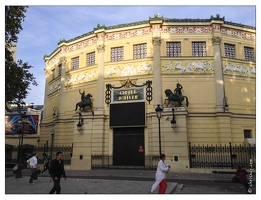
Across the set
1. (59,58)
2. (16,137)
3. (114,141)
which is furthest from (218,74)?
(16,137)

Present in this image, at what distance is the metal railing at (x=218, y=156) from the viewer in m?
18.8

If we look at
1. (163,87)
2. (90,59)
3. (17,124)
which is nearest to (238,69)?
(163,87)

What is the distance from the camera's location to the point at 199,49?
2355 cm

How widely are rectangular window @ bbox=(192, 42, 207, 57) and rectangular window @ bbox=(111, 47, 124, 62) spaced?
7186 mm

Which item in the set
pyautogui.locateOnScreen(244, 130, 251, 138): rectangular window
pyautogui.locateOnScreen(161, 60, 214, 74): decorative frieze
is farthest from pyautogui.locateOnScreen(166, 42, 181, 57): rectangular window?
pyautogui.locateOnScreen(244, 130, 251, 138): rectangular window

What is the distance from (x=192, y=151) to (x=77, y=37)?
17288 millimetres

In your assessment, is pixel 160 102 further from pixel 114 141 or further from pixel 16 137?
pixel 16 137

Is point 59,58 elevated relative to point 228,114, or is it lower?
elevated

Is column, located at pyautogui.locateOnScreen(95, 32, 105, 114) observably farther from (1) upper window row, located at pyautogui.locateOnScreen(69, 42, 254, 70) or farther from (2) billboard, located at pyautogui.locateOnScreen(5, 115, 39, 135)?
(2) billboard, located at pyautogui.locateOnScreen(5, 115, 39, 135)

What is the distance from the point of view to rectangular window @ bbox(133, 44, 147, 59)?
78.4 feet

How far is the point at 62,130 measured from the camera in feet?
85.9

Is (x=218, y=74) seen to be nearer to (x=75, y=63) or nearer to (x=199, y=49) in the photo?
(x=199, y=49)

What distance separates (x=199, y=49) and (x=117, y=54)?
27.0ft

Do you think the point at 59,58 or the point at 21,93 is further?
the point at 59,58
